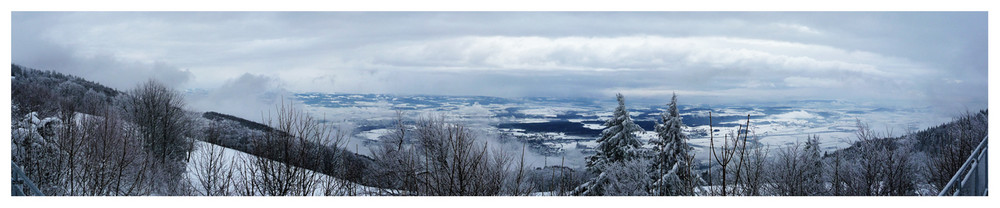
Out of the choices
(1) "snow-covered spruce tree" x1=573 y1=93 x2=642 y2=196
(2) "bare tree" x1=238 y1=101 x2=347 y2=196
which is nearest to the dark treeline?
(1) "snow-covered spruce tree" x1=573 y1=93 x2=642 y2=196

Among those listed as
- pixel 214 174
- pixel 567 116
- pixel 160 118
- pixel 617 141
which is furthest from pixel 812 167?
pixel 160 118

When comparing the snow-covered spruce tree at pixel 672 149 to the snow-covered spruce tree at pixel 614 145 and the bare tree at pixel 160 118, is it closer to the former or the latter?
the snow-covered spruce tree at pixel 614 145

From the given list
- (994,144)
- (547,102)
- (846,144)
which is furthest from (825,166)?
(994,144)

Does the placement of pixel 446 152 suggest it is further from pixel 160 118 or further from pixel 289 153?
pixel 160 118

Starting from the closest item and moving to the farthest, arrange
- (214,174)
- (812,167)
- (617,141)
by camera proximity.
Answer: (214,174), (617,141), (812,167)

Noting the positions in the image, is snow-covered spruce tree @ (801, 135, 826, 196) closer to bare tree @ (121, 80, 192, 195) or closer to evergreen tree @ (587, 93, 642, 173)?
evergreen tree @ (587, 93, 642, 173)
